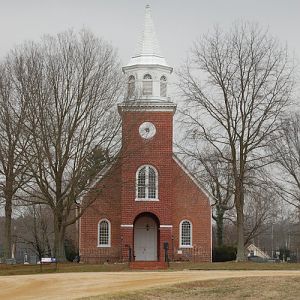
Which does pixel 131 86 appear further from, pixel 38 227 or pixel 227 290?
pixel 38 227

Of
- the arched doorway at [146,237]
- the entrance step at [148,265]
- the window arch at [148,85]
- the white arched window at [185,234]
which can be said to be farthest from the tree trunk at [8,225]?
the window arch at [148,85]

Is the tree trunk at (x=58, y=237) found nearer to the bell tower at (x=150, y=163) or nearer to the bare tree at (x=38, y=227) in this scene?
the bell tower at (x=150, y=163)

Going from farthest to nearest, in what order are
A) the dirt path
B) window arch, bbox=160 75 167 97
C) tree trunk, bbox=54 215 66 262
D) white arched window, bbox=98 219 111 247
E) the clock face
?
1. white arched window, bbox=98 219 111 247
2. window arch, bbox=160 75 167 97
3. the clock face
4. tree trunk, bbox=54 215 66 262
5. the dirt path

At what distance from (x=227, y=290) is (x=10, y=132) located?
21673mm

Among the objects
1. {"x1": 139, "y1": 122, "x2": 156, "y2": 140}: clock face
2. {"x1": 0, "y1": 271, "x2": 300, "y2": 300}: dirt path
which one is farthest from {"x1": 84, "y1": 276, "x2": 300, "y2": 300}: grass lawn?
{"x1": 139, "y1": 122, "x2": 156, "y2": 140}: clock face

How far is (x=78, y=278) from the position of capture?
29266 mm

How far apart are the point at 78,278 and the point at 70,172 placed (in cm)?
1446

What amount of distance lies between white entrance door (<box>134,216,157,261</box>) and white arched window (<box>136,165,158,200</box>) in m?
2.17

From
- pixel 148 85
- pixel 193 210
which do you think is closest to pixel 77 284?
pixel 193 210

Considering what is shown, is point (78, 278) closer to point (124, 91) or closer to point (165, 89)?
point (124, 91)

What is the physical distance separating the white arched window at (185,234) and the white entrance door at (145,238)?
1.87 m

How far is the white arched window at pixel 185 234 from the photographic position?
159 feet

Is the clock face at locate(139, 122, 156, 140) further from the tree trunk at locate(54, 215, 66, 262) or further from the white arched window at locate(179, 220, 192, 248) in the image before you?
the tree trunk at locate(54, 215, 66, 262)

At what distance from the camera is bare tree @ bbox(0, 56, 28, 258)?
4191 cm
